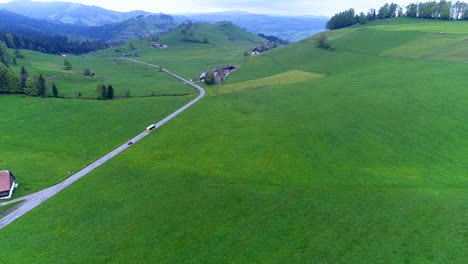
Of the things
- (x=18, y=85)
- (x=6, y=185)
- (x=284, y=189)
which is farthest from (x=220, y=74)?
(x=6, y=185)

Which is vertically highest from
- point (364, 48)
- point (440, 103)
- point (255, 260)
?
point (364, 48)

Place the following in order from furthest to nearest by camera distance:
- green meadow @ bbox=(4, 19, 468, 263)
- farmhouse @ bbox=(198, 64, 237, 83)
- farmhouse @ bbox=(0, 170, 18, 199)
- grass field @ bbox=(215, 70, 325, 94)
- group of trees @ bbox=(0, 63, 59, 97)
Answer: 1. farmhouse @ bbox=(198, 64, 237, 83)
2. grass field @ bbox=(215, 70, 325, 94)
3. group of trees @ bbox=(0, 63, 59, 97)
4. farmhouse @ bbox=(0, 170, 18, 199)
5. green meadow @ bbox=(4, 19, 468, 263)

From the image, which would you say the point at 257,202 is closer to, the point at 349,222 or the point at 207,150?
the point at 349,222

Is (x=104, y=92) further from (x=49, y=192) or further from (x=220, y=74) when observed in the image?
(x=49, y=192)

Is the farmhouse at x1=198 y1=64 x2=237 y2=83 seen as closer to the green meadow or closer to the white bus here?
the green meadow

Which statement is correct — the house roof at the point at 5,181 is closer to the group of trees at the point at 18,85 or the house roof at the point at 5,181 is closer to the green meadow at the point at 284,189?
the green meadow at the point at 284,189

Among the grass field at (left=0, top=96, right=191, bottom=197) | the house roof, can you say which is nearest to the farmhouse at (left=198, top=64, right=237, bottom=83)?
the grass field at (left=0, top=96, right=191, bottom=197)

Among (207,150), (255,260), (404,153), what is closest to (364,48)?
(404,153)
